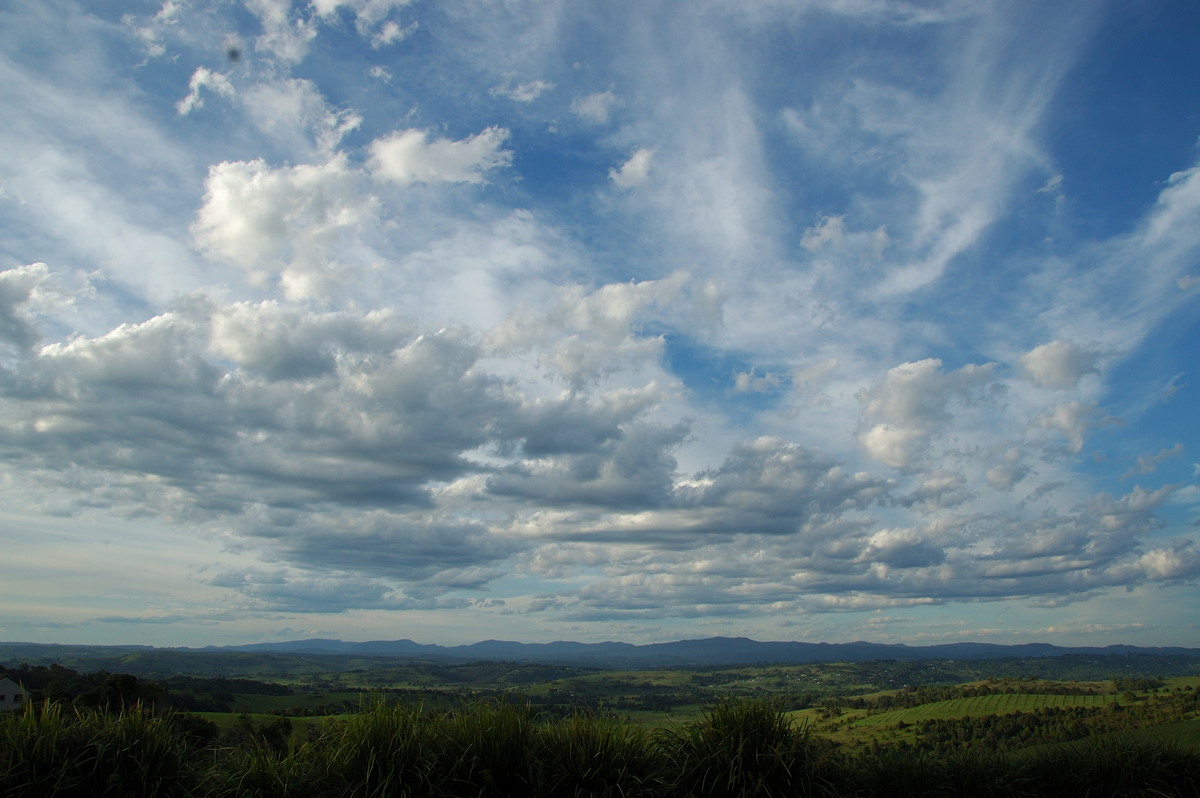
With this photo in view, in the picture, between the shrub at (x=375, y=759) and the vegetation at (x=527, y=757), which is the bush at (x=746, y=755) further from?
the shrub at (x=375, y=759)

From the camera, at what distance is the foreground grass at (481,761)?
8.82 meters

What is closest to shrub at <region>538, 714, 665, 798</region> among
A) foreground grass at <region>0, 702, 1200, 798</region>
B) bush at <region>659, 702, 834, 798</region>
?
foreground grass at <region>0, 702, 1200, 798</region>

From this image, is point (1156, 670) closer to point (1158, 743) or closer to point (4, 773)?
point (1158, 743)

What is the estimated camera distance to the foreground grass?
28.9 ft

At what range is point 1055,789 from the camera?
11859 millimetres

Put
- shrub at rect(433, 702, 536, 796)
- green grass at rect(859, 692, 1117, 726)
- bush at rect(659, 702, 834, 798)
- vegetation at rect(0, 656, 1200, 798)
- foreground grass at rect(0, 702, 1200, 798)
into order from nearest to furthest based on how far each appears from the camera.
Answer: foreground grass at rect(0, 702, 1200, 798) < vegetation at rect(0, 656, 1200, 798) < shrub at rect(433, 702, 536, 796) < bush at rect(659, 702, 834, 798) < green grass at rect(859, 692, 1117, 726)

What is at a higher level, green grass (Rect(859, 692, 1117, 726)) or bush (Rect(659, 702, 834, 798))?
bush (Rect(659, 702, 834, 798))

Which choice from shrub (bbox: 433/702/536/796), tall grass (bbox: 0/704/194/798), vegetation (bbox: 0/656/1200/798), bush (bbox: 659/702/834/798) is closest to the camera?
tall grass (bbox: 0/704/194/798)

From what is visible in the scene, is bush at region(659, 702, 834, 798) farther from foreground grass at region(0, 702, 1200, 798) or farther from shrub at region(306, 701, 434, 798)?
shrub at region(306, 701, 434, 798)

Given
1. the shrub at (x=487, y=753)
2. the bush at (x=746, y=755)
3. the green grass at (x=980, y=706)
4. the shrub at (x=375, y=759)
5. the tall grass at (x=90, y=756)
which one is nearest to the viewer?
the tall grass at (x=90, y=756)

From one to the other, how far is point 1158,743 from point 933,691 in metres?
111

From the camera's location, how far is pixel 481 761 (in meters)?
9.84

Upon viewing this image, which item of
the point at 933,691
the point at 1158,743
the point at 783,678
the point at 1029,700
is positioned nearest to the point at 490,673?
the point at 783,678

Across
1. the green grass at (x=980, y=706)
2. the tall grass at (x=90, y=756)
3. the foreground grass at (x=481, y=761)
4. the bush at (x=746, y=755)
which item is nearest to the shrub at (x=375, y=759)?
the foreground grass at (x=481, y=761)
